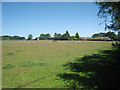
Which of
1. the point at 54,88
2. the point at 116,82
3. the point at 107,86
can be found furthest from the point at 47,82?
the point at 116,82

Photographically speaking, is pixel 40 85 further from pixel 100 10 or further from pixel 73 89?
pixel 100 10

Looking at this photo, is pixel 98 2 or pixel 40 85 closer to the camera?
pixel 40 85

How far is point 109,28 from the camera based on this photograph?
1216 centimetres

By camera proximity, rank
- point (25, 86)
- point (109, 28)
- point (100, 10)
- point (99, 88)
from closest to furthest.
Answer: point (99, 88), point (25, 86), point (100, 10), point (109, 28)

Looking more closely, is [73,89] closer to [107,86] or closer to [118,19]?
[107,86]

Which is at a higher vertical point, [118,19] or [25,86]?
[118,19]

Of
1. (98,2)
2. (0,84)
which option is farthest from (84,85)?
(98,2)

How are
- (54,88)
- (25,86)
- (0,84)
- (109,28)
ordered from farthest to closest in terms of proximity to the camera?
1. (109,28)
2. (0,84)
3. (25,86)
4. (54,88)

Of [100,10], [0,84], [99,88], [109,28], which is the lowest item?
[0,84]

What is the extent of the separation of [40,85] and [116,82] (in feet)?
11.6

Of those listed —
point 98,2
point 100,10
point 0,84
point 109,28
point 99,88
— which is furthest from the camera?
point 109,28

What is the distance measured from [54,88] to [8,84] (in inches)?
98.4

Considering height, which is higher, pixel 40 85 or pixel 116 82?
pixel 116 82

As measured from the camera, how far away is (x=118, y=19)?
1006 cm
